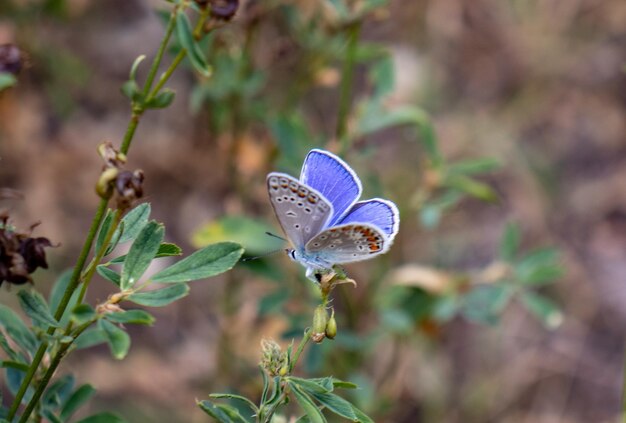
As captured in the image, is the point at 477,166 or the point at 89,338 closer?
the point at 89,338

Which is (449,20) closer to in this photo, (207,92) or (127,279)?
(207,92)

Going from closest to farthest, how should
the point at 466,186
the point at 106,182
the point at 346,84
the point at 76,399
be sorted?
the point at 106,182 < the point at 76,399 < the point at 346,84 < the point at 466,186


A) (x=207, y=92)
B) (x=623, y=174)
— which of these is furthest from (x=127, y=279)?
(x=623, y=174)

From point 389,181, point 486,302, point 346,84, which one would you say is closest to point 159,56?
point 346,84

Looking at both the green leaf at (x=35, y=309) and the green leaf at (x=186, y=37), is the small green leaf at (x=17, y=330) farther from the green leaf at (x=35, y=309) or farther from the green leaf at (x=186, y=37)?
the green leaf at (x=186, y=37)

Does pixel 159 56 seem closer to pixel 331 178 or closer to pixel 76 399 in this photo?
pixel 331 178

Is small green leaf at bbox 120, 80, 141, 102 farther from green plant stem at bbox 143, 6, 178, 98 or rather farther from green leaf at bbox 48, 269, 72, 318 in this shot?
green leaf at bbox 48, 269, 72, 318

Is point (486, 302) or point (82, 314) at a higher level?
point (82, 314)
